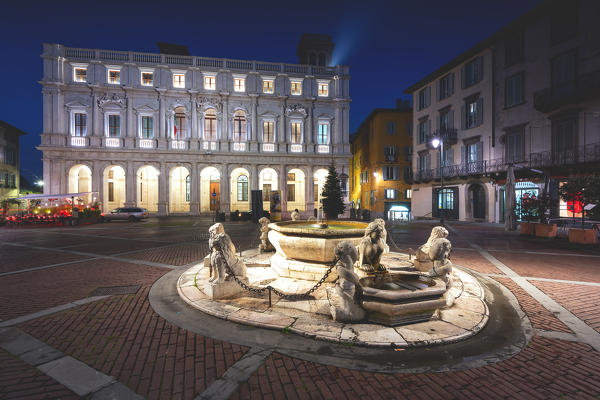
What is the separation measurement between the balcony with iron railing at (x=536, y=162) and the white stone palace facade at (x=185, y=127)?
36.4 feet

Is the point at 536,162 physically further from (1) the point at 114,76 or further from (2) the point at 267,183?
(1) the point at 114,76

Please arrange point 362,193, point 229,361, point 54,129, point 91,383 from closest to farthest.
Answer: point 91,383, point 229,361, point 54,129, point 362,193

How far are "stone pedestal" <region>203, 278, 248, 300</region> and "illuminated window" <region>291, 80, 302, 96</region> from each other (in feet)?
96.7

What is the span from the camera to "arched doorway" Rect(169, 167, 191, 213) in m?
30.2

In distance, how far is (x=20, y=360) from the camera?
3.08 metres

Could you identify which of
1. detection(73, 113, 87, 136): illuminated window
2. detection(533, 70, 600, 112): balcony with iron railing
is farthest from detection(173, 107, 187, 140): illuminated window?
detection(533, 70, 600, 112): balcony with iron railing

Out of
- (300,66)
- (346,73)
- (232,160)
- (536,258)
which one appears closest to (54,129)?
(232,160)

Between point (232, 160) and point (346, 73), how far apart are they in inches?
674

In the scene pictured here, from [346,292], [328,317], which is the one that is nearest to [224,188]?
[328,317]

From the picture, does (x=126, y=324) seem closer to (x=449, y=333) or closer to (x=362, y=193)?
(x=449, y=333)

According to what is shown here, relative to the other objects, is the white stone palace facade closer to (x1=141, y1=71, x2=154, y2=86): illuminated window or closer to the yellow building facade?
(x1=141, y1=71, x2=154, y2=86): illuminated window

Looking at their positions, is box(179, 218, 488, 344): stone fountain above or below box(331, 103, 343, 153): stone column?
below

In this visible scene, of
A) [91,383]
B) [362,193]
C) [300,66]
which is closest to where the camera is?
[91,383]

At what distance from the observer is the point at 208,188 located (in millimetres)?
31156
